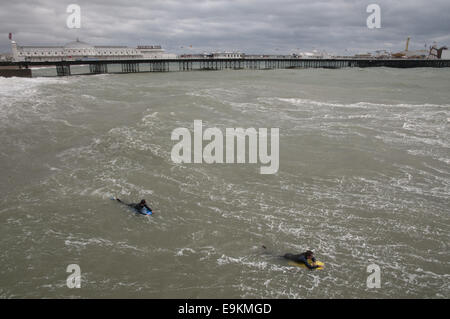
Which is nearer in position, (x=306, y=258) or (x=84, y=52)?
(x=306, y=258)

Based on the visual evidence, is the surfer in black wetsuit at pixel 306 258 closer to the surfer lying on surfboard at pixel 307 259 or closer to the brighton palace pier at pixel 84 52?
the surfer lying on surfboard at pixel 307 259

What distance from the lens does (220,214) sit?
1212cm


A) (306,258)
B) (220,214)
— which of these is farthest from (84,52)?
(306,258)

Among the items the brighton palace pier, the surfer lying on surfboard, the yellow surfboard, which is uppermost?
the brighton palace pier

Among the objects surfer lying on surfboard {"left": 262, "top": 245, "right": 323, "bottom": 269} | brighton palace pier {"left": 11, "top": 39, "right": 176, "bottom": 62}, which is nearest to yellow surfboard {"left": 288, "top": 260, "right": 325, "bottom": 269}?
surfer lying on surfboard {"left": 262, "top": 245, "right": 323, "bottom": 269}

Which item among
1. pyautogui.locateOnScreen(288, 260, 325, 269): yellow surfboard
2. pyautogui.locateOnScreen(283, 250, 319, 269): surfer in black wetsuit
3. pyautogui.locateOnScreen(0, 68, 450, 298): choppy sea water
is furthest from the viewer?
pyautogui.locateOnScreen(288, 260, 325, 269): yellow surfboard

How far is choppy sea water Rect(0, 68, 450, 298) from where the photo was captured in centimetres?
879

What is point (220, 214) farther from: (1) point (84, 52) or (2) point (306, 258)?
(1) point (84, 52)

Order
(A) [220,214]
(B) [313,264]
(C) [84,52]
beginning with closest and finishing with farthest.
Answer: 1. (B) [313,264]
2. (A) [220,214]
3. (C) [84,52]

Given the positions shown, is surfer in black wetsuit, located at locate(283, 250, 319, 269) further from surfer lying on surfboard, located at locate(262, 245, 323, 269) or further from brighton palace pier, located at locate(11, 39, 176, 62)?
brighton palace pier, located at locate(11, 39, 176, 62)

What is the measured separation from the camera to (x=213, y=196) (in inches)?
534

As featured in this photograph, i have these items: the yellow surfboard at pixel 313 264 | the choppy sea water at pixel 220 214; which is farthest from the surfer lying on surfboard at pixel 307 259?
the choppy sea water at pixel 220 214

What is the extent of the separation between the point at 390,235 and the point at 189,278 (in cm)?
732

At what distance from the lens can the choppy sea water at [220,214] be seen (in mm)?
8789
